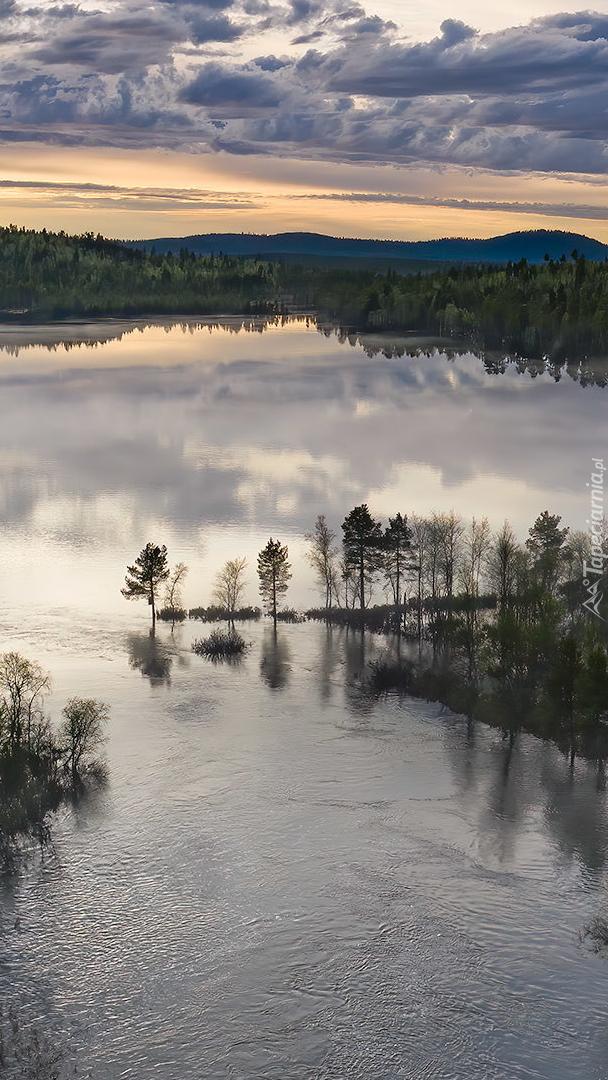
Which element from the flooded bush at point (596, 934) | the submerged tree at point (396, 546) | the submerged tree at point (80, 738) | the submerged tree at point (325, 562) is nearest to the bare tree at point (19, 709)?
the submerged tree at point (80, 738)

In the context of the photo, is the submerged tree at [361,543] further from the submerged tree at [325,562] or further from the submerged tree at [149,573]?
the submerged tree at [149,573]

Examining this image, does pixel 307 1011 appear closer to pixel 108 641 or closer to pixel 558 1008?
pixel 558 1008

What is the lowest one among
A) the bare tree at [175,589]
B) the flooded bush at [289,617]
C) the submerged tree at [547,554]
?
the flooded bush at [289,617]

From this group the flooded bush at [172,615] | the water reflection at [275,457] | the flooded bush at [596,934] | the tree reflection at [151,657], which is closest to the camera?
the flooded bush at [596,934]

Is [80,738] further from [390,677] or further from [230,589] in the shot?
[230,589]

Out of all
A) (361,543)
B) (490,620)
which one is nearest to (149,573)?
(361,543)

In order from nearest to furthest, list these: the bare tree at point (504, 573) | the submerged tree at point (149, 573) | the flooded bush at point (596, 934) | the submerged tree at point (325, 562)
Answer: the flooded bush at point (596, 934) → the bare tree at point (504, 573) → the submerged tree at point (149, 573) → the submerged tree at point (325, 562)

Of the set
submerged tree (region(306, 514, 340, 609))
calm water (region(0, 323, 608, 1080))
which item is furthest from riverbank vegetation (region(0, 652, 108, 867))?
submerged tree (region(306, 514, 340, 609))

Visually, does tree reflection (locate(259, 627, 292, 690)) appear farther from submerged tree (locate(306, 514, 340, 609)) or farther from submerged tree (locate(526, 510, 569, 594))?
submerged tree (locate(526, 510, 569, 594))
